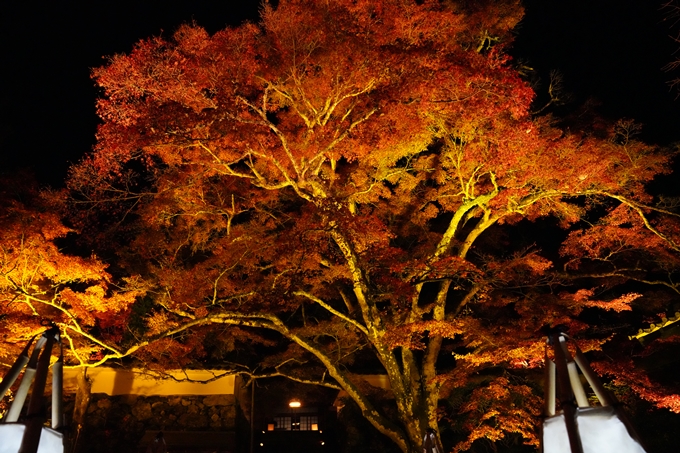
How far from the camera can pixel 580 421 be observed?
106 inches

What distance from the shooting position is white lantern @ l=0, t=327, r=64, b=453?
9.11ft

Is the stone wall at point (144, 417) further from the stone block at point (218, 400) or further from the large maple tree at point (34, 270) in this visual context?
the large maple tree at point (34, 270)

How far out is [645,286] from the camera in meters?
15.1

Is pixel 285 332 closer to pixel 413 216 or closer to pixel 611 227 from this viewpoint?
pixel 413 216

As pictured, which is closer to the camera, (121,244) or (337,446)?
(121,244)

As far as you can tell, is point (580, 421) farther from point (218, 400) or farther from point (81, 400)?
point (81, 400)

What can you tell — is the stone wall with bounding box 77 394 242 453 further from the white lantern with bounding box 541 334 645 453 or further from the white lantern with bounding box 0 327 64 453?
the white lantern with bounding box 541 334 645 453

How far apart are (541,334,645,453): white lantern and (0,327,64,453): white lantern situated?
109 inches

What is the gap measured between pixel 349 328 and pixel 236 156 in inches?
245

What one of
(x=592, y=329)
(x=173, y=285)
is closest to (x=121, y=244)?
(x=173, y=285)

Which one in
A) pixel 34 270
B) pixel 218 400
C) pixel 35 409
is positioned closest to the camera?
pixel 35 409

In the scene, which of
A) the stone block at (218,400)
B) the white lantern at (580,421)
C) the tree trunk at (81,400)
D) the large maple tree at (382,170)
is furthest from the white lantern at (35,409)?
the stone block at (218,400)

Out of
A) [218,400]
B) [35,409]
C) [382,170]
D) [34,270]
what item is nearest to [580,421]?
[35,409]

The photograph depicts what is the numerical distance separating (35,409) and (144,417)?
42.5 ft
